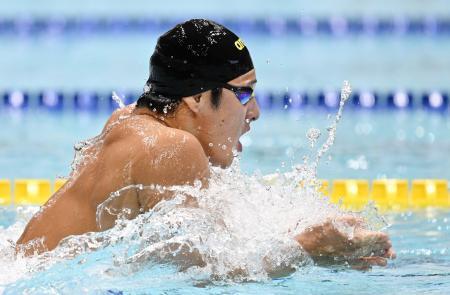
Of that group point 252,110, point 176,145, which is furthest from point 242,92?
point 176,145

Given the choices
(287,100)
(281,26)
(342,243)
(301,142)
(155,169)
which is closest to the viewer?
(155,169)

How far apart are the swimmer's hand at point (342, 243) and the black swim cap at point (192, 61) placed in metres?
0.44

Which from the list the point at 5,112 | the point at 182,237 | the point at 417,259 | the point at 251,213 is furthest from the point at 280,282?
the point at 5,112

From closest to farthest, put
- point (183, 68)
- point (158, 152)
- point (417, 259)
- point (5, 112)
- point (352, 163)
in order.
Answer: point (158, 152) < point (183, 68) < point (417, 259) < point (352, 163) < point (5, 112)

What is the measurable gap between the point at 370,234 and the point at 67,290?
75cm

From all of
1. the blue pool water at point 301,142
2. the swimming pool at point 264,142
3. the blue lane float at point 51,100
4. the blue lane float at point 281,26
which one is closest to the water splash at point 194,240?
the swimming pool at point 264,142

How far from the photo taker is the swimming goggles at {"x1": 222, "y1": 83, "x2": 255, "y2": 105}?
2.26 metres

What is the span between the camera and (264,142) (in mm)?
6273

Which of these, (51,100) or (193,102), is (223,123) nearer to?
(193,102)

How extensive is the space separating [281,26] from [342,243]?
670 cm

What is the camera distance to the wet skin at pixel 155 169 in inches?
81.7

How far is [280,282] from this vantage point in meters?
2.42

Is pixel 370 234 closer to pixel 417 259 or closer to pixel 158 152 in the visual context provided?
Answer: pixel 158 152

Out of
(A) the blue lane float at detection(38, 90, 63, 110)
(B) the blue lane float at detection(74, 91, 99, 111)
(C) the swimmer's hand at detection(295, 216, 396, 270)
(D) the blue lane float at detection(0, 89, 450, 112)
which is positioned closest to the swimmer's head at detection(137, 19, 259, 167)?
(C) the swimmer's hand at detection(295, 216, 396, 270)
